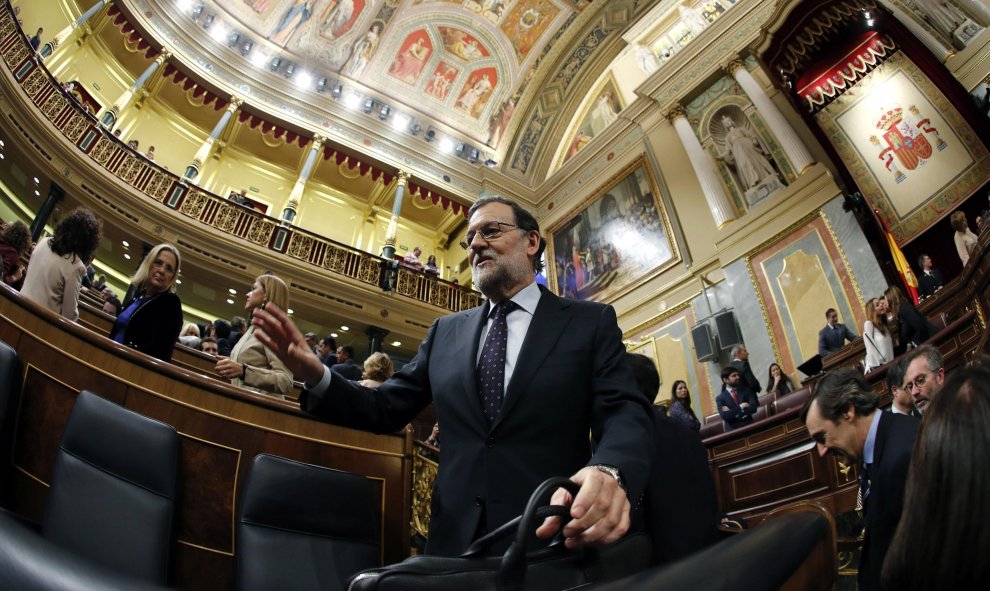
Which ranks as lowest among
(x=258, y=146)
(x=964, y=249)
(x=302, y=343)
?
(x=302, y=343)

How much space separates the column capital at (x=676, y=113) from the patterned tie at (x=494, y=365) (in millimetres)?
10294

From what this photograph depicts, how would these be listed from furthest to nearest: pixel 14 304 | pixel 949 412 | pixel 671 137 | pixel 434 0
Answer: pixel 434 0 < pixel 671 137 < pixel 14 304 < pixel 949 412

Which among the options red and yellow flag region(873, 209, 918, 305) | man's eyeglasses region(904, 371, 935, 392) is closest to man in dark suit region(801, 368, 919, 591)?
man's eyeglasses region(904, 371, 935, 392)

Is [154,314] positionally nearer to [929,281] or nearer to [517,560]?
[517,560]

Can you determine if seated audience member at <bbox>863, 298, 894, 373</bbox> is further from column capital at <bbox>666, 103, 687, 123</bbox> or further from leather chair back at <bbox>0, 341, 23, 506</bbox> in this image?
column capital at <bbox>666, 103, 687, 123</bbox>

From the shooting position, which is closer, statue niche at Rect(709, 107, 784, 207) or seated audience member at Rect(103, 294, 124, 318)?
seated audience member at Rect(103, 294, 124, 318)

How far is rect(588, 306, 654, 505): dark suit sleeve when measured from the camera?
919 millimetres

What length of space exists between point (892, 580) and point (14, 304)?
2.26 metres

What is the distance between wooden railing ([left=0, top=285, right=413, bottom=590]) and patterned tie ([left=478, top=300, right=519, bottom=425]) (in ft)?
3.27

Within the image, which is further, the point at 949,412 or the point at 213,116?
the point at 213,116

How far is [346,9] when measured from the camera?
1259cm

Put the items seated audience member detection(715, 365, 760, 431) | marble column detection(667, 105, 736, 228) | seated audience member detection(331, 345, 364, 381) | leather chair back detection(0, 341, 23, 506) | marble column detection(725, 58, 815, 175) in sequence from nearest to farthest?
leather chair back detection(0, 341, 23, 506), seated audience member detection(331, 345, 364, 381), seated audience member detection(715, 365, 760, 431), marble column detection(725, 58, 815, 175), marble column detection(667, 105, 736, 228)

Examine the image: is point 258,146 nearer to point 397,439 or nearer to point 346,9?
point 346,9

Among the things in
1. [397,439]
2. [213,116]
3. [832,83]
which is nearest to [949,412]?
[397,439]
